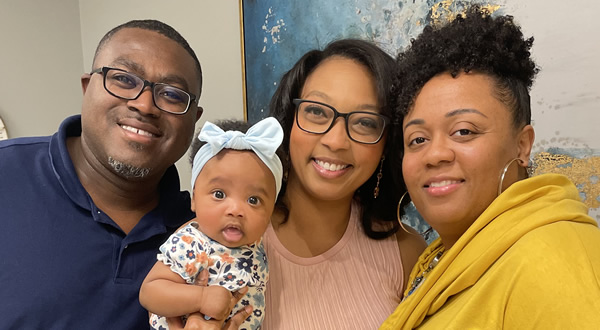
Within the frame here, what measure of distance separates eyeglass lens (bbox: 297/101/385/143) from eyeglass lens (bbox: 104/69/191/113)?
539 millimetres

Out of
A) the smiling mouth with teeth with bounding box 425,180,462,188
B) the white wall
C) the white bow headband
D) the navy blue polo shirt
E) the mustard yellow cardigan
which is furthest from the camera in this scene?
the white wall

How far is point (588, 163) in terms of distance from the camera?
5.06 ft

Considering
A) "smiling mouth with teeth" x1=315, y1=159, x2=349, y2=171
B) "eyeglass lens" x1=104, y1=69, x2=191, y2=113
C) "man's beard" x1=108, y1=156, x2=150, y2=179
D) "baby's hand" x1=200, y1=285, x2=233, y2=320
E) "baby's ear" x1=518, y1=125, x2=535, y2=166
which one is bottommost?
"baby's hand" x1=200, y1=285, x2=233, y2=320

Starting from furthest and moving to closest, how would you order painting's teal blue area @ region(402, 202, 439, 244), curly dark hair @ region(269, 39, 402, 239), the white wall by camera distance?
the white wall
painting's teal blue area @ region(402, 202, 439, 244)
curly dark hair @ region(269, 39, 402, 239)

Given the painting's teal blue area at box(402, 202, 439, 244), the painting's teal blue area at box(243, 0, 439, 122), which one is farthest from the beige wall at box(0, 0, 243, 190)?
the painting's teal blue area at box(402, 202, 439, 244)

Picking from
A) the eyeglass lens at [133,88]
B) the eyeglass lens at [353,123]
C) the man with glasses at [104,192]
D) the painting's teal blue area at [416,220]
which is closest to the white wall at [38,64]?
the man with glasses at [104,192]

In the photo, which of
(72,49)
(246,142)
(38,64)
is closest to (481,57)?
(246,142)

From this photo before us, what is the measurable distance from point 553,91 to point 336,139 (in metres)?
0.86

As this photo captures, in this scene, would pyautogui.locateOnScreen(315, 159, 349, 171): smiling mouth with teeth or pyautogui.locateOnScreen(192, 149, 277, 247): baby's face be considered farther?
pyautogui.locateOnScreen(315, 159, 349, 171): smiling mouth with teeth

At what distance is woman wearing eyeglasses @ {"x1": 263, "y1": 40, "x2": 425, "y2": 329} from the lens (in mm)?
1476

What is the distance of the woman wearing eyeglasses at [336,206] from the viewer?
1.48 metres

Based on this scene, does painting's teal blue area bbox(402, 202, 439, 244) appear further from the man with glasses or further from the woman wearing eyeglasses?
the man with glasses

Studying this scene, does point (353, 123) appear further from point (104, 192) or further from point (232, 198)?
point (104, 192)

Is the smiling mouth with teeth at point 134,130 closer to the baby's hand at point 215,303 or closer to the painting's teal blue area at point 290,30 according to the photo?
the baby's hand at point 215,303
